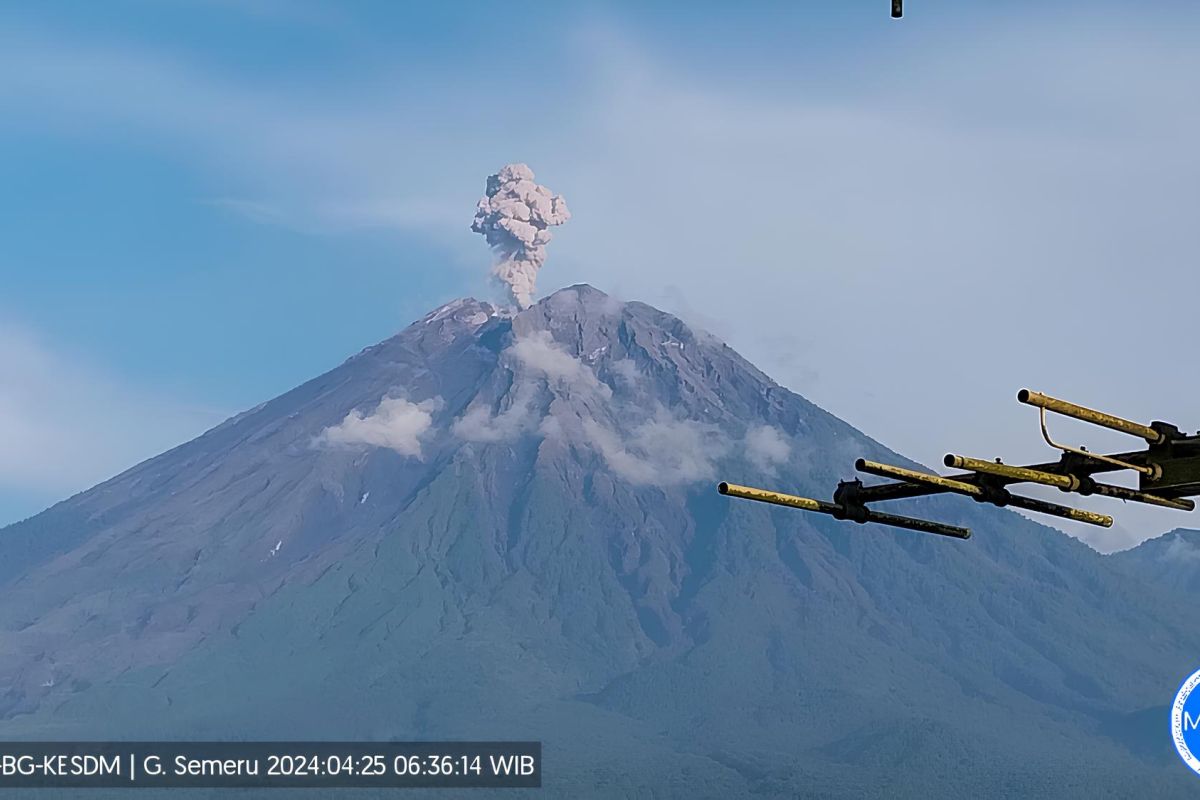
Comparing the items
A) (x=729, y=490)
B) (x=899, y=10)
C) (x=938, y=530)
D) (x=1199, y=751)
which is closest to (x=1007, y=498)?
(x=938, y=530)

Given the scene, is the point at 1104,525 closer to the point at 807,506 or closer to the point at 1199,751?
the point at 807,506

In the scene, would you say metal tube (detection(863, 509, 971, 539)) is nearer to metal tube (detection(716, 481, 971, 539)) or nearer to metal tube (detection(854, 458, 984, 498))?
metal tube (detection(716, 481, 971, 539))

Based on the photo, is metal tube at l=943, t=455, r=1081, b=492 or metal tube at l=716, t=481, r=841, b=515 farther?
metal tube at l=716, t=481, r=841, b=515

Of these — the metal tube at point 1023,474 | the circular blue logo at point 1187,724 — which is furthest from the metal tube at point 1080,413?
the circular blue logo at point 1187,724

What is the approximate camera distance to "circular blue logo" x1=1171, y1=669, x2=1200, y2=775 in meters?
19.5

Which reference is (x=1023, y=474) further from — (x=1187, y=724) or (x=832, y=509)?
(x=1187, y=724)

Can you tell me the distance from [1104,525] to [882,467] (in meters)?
2.46

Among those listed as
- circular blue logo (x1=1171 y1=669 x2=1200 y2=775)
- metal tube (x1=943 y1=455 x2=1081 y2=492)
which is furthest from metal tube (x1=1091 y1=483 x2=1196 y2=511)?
circular blue logo (x1=1171 y1=669 x2=1200 y2=775)

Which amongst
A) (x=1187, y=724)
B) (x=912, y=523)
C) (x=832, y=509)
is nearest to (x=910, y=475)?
(x=912, y=523)

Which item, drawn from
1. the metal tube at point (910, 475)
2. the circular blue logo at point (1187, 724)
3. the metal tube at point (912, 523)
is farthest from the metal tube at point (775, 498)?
the circular blue logo at point (1187, 724)

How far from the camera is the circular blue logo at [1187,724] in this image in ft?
63.9

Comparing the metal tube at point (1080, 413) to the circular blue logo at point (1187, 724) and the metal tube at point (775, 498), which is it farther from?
the circular blue logo at point (1187, 724)

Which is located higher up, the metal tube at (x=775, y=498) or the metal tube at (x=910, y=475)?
the metal tube at (x=775, y=498)

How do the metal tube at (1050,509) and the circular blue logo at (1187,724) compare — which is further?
the circular blue logo at (1187,724)
